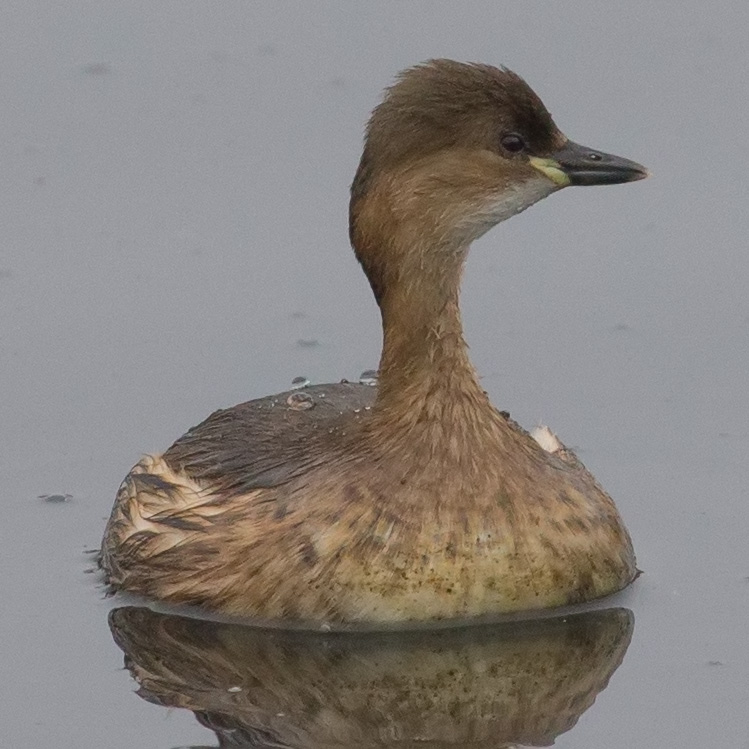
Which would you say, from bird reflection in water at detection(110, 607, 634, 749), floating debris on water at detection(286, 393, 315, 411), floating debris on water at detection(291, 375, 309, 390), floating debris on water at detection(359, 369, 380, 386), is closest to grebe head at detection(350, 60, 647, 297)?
floating debris on water at detection(286, 393, 315, 411)

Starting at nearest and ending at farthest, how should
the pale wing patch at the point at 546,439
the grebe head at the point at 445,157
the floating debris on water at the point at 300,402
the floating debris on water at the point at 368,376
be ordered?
the grebe head at the point at 445,157
the floating debris on water at the point at 300,402
the pale wing patch at the point at 546,439
the floating debris on water at the point at 368,376

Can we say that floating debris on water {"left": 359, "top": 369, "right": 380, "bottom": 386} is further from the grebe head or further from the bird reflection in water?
the bird reflection in water

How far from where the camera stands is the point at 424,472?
11695mm

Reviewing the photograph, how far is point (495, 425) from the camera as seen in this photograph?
11.9m

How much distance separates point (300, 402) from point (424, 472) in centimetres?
108

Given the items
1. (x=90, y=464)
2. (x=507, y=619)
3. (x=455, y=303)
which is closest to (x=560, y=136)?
(x=455, y=303)

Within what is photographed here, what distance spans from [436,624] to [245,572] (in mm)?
844

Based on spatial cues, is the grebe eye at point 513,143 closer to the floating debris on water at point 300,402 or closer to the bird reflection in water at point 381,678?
the floating debris on water at point 300,402

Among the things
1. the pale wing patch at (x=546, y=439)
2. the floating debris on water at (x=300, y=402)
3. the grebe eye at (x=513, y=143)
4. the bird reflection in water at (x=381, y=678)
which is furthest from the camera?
the pale wing patch at (x=546, y=439)

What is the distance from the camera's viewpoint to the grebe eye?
38.2 feet

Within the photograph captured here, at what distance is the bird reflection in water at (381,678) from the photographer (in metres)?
10.9

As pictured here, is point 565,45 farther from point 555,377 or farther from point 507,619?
point 507,619

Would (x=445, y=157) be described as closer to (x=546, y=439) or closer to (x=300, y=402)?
(x=300, y=402)

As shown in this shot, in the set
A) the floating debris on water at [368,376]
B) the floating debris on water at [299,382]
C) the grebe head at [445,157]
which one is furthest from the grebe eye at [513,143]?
the floating debris on water at [299,382]
